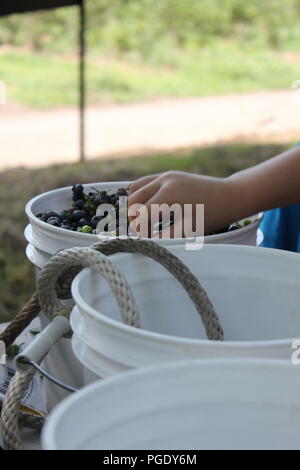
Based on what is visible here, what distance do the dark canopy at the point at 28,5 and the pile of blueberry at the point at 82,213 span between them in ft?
2.93

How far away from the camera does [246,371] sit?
0.46m

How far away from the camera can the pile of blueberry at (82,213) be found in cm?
89

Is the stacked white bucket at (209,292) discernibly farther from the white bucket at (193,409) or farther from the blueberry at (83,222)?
the white bucket at (193,409)

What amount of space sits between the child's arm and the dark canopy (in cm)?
96

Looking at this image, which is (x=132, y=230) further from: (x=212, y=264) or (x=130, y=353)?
(x=130, y=353)

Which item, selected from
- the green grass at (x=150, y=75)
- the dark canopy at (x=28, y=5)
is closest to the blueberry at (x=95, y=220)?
the dark canopy at (x=28, y=5)

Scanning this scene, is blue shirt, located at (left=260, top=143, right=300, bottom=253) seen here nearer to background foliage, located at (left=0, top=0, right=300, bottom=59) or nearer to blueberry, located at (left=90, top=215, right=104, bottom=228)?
blueberry, located at (left=90, top=215, right=104, bottom=228)

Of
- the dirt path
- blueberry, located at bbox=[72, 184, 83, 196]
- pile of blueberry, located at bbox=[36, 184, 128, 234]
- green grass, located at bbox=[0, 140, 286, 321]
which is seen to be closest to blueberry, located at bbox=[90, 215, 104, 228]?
pile of blueberry, located at bbox=[36, 184, 128, 234]

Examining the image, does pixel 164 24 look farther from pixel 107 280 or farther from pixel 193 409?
pixel 193 409

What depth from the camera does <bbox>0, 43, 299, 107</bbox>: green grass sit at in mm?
5039

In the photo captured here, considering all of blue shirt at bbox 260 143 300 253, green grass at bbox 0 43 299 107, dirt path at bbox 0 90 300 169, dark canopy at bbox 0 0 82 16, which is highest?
dark canopy at bbox 0 0 82 16

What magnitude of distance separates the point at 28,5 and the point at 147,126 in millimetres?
3170

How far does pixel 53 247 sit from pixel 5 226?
221 centimetres
